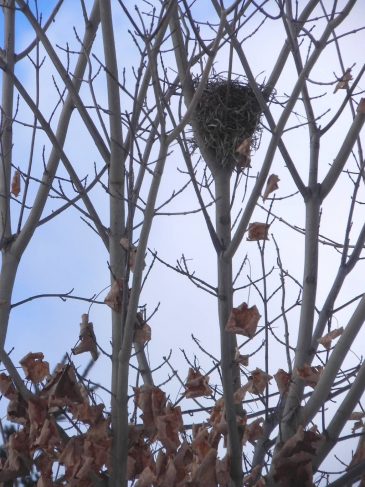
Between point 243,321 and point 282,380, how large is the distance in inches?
16.2

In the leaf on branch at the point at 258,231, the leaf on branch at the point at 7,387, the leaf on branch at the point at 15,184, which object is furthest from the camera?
the leaf on branch at the point at 15,184

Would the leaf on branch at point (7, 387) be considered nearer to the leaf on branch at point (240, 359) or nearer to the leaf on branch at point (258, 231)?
the leaf on branch at point (240, 359)

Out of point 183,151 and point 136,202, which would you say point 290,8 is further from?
point 136,202

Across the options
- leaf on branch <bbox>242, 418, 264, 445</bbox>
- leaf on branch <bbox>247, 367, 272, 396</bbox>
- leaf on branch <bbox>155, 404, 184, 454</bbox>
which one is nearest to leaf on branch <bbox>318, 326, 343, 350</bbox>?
leaf on branch <bbox>247, 367, 272, 396</bbox>

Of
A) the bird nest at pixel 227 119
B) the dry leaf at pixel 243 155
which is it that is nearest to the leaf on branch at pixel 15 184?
the bird nest at pixel 227 119

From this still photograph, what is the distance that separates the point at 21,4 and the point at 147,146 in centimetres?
96

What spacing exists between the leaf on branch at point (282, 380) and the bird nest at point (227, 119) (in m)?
1.13

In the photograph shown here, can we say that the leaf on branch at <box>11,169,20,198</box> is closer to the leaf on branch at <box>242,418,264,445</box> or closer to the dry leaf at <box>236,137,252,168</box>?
the dry leaf at <box>236,137,252,168</box>

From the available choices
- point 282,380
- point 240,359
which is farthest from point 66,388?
point 282,380

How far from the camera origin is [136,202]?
3545 millimetres

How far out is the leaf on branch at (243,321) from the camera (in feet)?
11.3

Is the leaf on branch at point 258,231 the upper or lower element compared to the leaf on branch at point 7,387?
upper

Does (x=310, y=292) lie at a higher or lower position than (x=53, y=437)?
higher

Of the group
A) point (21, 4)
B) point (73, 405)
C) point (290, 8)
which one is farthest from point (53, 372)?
point (290, 8)
